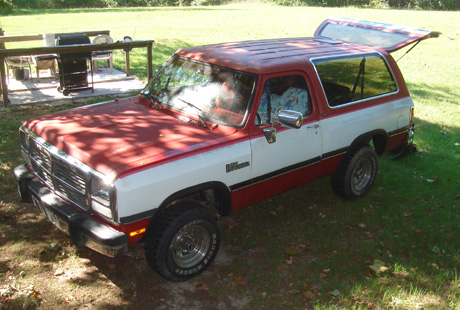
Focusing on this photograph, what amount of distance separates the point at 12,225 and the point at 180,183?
8.09ft

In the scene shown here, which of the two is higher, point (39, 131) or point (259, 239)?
point (39, 131)

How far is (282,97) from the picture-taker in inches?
205

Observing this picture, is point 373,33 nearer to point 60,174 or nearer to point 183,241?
point 183,241

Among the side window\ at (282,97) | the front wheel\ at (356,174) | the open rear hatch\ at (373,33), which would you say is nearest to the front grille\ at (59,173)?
the side window\ at (282,97)

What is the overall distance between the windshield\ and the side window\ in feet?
0.63

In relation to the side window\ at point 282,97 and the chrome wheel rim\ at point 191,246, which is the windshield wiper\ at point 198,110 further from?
the chrome wheel rim\ at point 191,246

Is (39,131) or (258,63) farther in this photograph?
(258,63)

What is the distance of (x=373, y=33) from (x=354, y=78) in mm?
1508

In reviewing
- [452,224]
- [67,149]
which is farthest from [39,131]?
[452,224]

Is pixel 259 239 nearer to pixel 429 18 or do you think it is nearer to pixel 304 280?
pixel 304 280

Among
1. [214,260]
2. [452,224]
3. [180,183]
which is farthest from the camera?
[452,224]

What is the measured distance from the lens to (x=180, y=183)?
4207mm

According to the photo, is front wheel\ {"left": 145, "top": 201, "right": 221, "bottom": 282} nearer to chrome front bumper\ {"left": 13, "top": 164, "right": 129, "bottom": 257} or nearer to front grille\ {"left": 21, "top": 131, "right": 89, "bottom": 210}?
chrome front bumper\ {"left": 13, "top": 164, "right": 129, "bottom": 257}

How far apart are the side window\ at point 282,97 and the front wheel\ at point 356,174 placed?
106 centimetres
